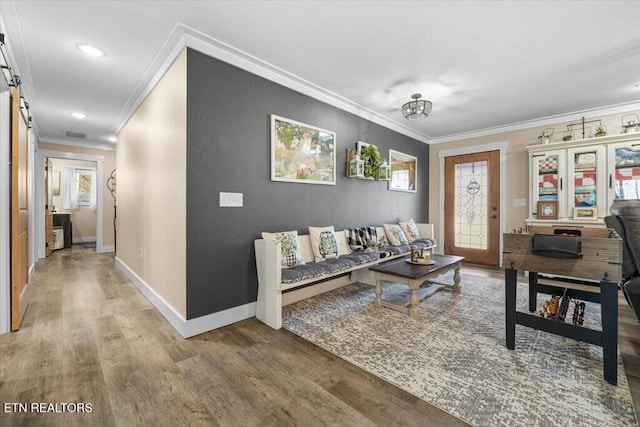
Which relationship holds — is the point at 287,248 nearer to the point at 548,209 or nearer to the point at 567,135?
the point at 548,209

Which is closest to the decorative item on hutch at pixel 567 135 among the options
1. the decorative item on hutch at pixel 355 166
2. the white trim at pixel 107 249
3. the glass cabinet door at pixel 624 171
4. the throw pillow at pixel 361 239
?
the glass cabinet door at pixel 624 171

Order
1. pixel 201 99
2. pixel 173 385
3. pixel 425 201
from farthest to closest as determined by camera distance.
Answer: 1. pixel 425 201
2. pixel 201 99
3. pixel 173 385

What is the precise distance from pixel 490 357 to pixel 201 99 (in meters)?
3.12

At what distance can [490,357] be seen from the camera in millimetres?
1996

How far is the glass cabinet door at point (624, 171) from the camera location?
383cm

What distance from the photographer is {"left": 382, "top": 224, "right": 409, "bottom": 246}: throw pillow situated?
4465 millimetres

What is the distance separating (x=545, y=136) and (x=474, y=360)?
4.50m

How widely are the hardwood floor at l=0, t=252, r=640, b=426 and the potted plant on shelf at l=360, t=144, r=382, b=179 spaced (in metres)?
2.72

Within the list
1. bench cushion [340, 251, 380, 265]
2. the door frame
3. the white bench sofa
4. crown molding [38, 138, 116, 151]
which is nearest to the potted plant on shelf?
bench cushion [340, 251, 380, 265]

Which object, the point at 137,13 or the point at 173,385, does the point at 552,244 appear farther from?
the point at 137,13

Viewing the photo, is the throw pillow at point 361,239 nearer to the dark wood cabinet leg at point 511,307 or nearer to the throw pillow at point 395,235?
the throw pillow at point 395,235

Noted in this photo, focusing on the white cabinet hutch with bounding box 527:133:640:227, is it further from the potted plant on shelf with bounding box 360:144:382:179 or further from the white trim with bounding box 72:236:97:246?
the white trim with bounding box 72:236:97:246

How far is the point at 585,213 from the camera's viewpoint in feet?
13.5

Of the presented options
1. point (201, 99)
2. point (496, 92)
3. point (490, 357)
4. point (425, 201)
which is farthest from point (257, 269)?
point (425, 201)
